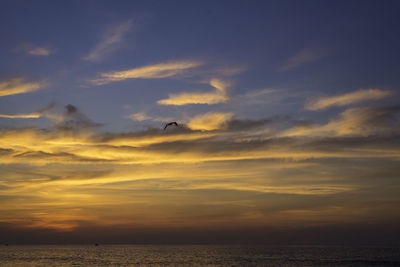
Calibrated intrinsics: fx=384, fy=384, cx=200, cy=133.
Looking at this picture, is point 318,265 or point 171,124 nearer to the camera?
point 171,124

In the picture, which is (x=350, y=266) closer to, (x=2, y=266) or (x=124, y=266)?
(x=124, y=266)

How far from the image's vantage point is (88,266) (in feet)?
432

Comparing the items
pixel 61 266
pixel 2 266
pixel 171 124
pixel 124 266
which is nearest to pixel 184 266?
pixel 124 266

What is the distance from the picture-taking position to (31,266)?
129 m

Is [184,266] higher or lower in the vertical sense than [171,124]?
lower

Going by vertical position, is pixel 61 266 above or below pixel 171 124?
below

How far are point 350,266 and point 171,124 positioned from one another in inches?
3721

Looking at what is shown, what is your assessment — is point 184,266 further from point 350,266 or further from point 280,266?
point 350,266

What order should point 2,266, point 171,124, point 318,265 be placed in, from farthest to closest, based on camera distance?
point 318,265, point 2,266, point 171,124

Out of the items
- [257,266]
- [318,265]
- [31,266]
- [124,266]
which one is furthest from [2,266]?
[318,265]

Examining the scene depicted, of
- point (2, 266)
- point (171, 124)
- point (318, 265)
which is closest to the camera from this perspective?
point (171, 124)

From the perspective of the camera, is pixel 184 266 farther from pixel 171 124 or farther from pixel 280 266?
pixel 171 124

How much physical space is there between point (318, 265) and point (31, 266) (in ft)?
322

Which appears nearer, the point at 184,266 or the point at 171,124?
the point at 171,124
